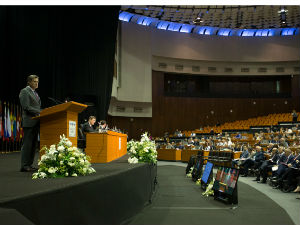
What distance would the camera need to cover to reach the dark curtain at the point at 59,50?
33.9 feet

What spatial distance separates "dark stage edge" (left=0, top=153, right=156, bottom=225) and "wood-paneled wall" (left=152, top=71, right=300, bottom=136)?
20.5m

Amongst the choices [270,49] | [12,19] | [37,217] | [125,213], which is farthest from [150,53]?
[37,217]

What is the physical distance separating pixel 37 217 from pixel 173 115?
76.5ft

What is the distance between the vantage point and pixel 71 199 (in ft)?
7.70

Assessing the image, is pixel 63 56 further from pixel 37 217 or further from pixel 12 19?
pixel 37 217

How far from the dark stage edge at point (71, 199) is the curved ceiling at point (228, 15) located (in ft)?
63.3

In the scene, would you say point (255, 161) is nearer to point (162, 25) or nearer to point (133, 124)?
point (133, 124)

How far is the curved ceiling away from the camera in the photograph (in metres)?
22.1

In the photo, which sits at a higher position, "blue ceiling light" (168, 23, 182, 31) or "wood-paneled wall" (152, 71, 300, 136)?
"blue ceiling light" (168, 23, 182, 31)

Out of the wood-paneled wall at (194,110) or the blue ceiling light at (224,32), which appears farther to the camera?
the blue ceiling light at (224,32)

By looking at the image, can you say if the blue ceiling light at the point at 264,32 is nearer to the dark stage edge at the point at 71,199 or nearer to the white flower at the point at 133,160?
the white flower at the point at 133,160

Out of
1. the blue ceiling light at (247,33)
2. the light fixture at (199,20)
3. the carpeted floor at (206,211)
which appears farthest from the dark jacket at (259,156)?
the blue ceiling light at (247,33)

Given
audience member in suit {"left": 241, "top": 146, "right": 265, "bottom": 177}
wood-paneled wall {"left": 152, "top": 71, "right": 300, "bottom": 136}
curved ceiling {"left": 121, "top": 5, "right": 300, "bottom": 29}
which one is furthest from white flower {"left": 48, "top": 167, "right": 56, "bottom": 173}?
wood-paneled wall {"left": 152, "top": 71, "right": 300, "bottom": 136}

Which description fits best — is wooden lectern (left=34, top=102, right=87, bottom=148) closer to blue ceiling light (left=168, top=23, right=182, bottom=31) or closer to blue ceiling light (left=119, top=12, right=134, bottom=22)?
blue ceiling light (left=119, top=12, right=134, bottom=22)
